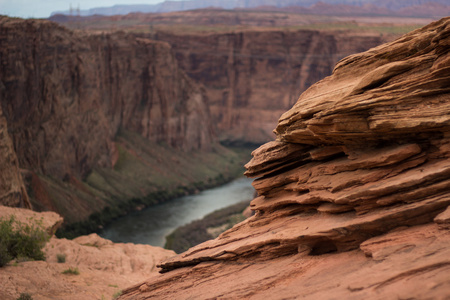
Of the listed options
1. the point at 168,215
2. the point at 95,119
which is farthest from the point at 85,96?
the point at 168,215

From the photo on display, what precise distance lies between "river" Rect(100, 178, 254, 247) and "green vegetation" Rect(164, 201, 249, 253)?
56.7 inches

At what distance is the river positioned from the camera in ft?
186

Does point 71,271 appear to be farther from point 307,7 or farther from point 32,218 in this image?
point 307,7

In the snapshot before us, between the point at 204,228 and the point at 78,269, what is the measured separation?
1294 inches

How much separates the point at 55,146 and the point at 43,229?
1431 inches

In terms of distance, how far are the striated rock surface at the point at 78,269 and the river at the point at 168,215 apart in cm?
2045

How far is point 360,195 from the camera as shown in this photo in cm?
1320

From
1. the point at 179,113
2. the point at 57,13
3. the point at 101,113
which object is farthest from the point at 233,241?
the point at 57,13

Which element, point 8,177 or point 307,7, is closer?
point 8,177

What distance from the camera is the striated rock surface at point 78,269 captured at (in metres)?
19.8

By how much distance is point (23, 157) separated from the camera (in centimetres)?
5834

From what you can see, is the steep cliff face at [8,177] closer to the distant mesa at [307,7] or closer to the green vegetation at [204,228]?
the green vegetation at [204,228]

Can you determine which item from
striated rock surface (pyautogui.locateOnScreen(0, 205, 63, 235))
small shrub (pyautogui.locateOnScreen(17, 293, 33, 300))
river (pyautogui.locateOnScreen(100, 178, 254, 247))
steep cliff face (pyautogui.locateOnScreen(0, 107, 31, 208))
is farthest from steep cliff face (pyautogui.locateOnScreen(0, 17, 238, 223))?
small shrub (pyautogui.locateOnScreen(17, 293, 33, 300))

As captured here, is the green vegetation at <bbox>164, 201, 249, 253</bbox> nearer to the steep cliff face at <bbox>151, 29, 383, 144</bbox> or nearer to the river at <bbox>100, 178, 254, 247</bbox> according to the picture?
the river at <bbox>100, 178, 254, 247</bbox>
